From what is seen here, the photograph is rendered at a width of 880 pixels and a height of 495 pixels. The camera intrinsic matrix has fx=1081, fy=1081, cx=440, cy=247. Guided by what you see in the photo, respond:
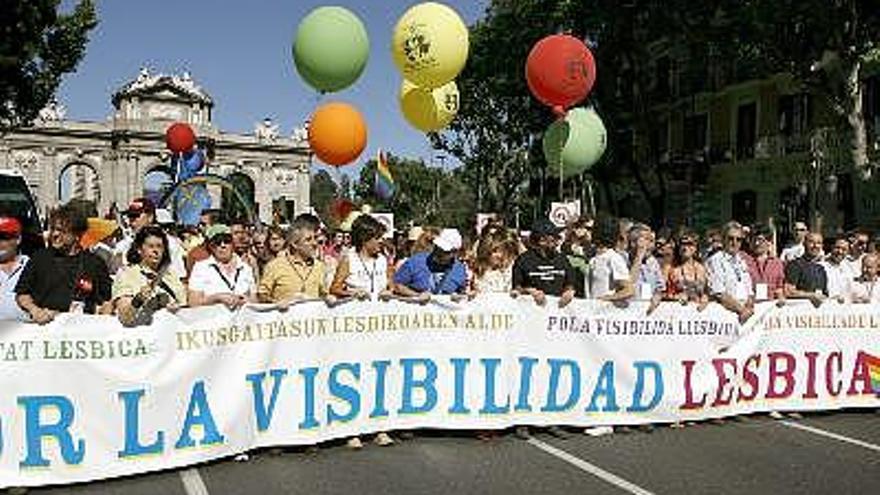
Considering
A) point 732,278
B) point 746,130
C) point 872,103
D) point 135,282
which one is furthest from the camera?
point 746,130

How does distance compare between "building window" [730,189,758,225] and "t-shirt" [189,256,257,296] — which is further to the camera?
"building window" [730,189,758,225]

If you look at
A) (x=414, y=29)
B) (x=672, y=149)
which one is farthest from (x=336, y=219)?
(x=672, y=149)

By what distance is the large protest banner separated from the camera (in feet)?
22.1

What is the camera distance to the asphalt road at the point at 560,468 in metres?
6.79

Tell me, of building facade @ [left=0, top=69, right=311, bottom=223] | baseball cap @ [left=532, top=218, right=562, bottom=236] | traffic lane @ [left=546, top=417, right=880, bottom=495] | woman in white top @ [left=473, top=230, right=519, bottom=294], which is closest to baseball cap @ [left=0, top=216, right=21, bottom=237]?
woman in white top @ [left=473, top=230, right=519, bottom=294]

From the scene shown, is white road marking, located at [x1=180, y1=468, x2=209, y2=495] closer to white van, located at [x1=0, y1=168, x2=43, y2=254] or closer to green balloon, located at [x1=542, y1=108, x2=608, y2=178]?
white van, located at [x1=0, y1=168, x2=43, y2=254]

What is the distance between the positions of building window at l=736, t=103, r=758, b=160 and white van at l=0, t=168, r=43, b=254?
99.2 ft

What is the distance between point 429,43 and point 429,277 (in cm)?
483

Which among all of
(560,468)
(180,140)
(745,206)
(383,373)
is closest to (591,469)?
(560,468)

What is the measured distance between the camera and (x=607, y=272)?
9.34 meters

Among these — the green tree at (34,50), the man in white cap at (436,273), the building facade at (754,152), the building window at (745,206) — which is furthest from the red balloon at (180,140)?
the building window at (745,206)

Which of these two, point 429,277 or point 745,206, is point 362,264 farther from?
point 745,206

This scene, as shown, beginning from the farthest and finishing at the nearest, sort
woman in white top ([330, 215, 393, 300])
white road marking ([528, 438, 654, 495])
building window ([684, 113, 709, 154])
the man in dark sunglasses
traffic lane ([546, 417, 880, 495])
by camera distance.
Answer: building window ([684, 113, 709, 154]), the man in dark sunglasses, woman in white top ([330, 215, 393, 300]), traffic lane ([546, 417, 880, 495]), white road marking ([528, 438, 654, 495])

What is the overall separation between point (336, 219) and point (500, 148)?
31343 millimetres
